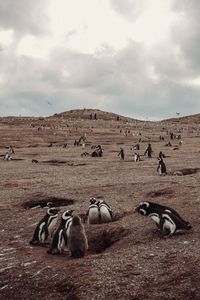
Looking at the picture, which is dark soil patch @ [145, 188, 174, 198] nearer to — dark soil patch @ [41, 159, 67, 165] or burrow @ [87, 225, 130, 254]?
burrow @ [87, 225, 130, 254]

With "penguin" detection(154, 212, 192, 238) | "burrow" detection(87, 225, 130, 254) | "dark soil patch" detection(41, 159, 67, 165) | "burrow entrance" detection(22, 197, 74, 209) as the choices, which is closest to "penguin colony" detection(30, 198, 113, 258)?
"burrow" detection(87, 225, 130, 254)

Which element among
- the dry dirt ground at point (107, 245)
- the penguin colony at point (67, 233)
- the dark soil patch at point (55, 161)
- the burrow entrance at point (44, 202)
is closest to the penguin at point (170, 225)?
the dry dirt ground at point (107, 245)

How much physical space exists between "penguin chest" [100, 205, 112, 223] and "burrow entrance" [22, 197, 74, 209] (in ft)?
15.3

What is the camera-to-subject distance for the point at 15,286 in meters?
12.8

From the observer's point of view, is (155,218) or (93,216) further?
(93,216)

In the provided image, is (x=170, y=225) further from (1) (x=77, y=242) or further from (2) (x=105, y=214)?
(2) (x=105, y=214)

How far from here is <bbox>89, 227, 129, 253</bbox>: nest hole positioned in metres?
15.7

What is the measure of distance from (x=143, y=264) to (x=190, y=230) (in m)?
2.97

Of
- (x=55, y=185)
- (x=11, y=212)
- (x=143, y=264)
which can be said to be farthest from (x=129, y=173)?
(x=143, y=264)

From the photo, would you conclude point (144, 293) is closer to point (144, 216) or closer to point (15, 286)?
point (15, 286)

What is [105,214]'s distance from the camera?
18.4 m

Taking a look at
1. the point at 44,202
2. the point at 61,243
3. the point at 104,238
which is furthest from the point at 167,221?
the point at 44,202

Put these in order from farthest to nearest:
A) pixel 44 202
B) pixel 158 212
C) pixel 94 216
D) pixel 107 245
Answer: pixel 44 202
pixel 94 216
pixel 158 212
pixel 107 245

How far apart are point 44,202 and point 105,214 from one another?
19.3 feet
